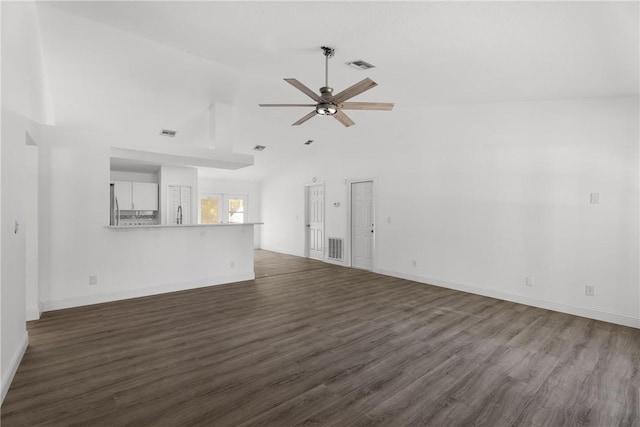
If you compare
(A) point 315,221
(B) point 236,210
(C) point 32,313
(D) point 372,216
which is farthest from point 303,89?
(B) point 236,210

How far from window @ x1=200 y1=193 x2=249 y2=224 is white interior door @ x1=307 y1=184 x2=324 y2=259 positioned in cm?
242

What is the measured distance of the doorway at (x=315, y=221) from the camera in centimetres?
832

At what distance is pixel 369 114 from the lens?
5.65 m

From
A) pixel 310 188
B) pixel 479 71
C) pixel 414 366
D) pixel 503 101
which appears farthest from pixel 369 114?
pixel 414 366

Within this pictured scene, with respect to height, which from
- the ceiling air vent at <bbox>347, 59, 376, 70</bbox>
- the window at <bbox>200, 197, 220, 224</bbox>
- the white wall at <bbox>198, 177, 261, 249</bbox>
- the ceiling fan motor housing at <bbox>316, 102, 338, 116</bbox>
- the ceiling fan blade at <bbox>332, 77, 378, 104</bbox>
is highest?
the ceiling air vent at <bbox>347, 59, 376, 70</bbox>

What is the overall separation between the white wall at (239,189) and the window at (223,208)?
0.13m

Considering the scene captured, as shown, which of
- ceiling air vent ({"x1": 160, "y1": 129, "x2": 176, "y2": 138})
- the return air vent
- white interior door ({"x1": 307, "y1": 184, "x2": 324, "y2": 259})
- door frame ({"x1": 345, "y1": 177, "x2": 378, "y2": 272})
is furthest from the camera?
white interior door ({"x1": 307, "y1": 184, "x2": 324, "y2": 259})

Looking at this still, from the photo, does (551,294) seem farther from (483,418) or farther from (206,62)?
(206,62)

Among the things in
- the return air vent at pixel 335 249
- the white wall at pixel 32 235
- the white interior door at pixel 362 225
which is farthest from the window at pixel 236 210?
the white wall at pixel 32 235

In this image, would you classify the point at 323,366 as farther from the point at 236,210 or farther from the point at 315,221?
the point at 236,210

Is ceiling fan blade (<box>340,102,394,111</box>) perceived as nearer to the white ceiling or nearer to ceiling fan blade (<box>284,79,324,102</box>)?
ceiling fan blade (<box>284,79,324,102</box>)

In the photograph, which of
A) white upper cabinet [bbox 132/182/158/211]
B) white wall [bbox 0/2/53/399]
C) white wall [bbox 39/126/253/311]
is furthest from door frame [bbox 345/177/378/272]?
white wall [bbox 0/2/53/399]

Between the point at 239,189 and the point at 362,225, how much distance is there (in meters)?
5.07

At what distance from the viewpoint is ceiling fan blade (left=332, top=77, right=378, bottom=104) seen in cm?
260
